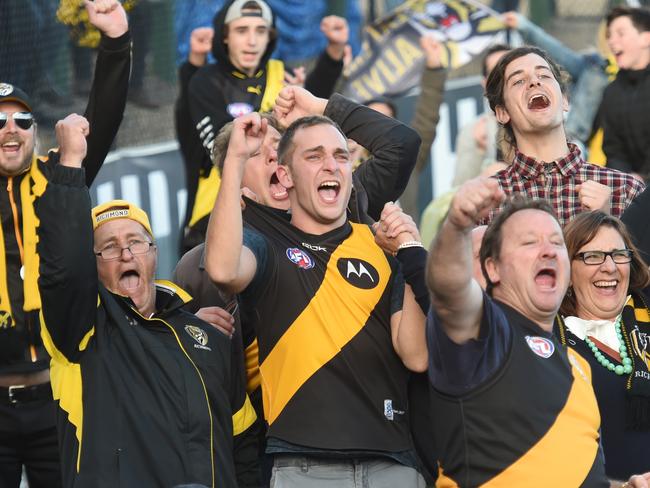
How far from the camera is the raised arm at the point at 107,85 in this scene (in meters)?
6.29

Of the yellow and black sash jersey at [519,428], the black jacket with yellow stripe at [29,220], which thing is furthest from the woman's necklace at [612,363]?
the black jacket with yellow stripe at [29,220]

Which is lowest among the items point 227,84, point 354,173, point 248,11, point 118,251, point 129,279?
point 129,279

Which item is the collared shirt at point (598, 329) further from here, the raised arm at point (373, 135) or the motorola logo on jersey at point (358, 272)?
the raised arm at point (373, 135)

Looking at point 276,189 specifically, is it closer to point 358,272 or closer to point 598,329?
point 358,272

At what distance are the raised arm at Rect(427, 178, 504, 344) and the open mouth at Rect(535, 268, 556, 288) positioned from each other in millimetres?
390

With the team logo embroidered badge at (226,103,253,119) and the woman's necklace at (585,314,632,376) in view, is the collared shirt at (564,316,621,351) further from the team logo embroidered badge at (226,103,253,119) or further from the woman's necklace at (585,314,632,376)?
the team logo embroidered badge at (226,103,253,119)

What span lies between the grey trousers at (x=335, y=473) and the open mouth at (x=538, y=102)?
178cm

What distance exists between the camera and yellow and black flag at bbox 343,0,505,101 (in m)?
10.7

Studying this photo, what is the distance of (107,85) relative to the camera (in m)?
6.31

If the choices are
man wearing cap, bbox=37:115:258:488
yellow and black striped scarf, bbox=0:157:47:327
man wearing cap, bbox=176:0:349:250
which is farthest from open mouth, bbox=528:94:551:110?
man wearing cap, bbox=176:0:349:250

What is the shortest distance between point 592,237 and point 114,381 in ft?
6.00

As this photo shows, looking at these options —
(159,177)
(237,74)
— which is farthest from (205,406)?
(159,177)

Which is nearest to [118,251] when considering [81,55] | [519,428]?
[519,428]

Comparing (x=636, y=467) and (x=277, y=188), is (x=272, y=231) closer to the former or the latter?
(x=277, y=188)
